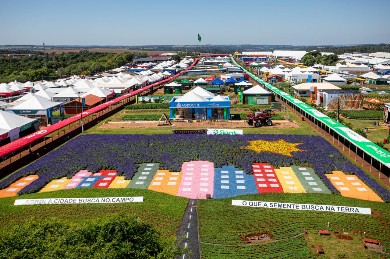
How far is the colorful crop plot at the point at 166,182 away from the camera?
93.5 ft

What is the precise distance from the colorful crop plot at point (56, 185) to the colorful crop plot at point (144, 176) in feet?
Answer: 17.4

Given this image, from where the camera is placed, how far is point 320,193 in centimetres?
2691

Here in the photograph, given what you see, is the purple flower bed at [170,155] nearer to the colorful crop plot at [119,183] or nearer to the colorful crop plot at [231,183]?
the colorful crop plot at [119,183]

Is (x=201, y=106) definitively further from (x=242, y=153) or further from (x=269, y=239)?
(x=269, y=239)

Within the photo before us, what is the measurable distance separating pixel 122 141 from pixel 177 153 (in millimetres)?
7881

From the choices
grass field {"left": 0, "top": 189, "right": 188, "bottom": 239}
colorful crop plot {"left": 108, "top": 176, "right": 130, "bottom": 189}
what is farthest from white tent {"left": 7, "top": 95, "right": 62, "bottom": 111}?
grass field {"left": 0, "top": 189, "right": 188, "bottom": 239}

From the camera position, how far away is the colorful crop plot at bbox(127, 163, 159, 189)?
29.5 m

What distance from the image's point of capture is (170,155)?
1453 inches

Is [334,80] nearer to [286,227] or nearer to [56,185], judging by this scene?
[286,227]

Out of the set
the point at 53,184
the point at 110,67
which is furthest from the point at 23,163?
the point at 110,67

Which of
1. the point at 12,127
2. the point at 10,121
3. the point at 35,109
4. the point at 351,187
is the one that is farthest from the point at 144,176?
the point at 35,109

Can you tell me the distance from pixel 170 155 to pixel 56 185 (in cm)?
1117

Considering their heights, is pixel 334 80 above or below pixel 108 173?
above

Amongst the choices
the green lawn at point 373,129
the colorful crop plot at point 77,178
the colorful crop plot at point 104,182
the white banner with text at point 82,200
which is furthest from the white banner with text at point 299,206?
the green lawn at point 373,129
